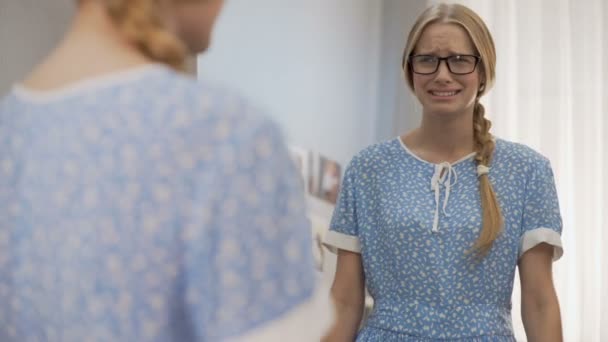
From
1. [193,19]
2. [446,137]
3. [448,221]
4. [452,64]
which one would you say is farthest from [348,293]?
[193,19]

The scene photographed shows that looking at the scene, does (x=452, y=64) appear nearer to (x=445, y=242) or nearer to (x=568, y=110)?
(x=445, y=242)

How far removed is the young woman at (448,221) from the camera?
1.80 m

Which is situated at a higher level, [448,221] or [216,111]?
[216,111]

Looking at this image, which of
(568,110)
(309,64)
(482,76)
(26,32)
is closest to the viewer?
(26,32)

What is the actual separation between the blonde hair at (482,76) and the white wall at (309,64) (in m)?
0.43

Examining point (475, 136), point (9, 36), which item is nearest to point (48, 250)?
point (9, 36)

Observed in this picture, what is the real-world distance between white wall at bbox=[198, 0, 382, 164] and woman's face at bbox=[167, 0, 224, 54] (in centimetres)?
138

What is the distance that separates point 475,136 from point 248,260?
1318 millimetres

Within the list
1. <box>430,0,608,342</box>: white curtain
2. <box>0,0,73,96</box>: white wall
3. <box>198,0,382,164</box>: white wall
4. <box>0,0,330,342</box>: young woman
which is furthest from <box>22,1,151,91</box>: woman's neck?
<box>430,0,608,342</box>: white curtain

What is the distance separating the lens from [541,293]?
181 centimetres

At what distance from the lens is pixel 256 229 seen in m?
0.70

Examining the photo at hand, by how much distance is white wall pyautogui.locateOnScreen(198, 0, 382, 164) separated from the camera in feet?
8.21

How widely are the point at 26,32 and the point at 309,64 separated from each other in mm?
1326

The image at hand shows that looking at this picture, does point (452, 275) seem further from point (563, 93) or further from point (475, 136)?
point (563, 93)
